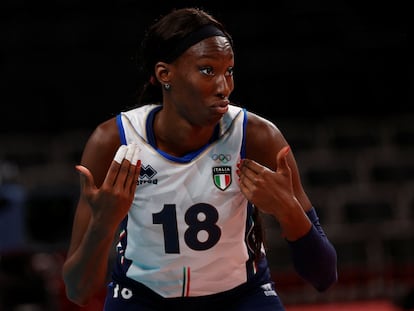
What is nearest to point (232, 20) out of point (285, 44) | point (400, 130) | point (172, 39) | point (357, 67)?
point (285, 44)

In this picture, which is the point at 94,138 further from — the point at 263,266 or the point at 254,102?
the point at 254,102

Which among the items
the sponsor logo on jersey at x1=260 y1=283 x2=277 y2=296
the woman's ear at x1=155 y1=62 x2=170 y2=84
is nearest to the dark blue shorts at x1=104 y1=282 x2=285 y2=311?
the sponsor logo on jersey at x1=260 y1=283 x2=277 y2=296

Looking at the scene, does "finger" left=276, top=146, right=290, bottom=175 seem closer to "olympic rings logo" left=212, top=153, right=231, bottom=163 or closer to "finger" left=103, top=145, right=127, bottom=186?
"olympic rings logo" left=212, top=153, right=231, bottom=163

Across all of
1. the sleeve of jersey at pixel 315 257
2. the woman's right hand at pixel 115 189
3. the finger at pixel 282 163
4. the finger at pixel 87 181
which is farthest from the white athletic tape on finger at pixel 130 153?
the sleeve of jersey at pixel 315 257

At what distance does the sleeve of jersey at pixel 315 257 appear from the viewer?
110 inches

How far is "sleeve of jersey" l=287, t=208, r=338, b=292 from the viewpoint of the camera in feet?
9.19

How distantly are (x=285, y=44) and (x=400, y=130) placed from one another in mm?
1596

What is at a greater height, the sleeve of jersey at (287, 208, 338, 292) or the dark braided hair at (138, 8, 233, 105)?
the dark braided hair at (138, 8, 233, 105)

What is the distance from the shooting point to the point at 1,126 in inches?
353

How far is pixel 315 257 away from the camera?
2.85 meters

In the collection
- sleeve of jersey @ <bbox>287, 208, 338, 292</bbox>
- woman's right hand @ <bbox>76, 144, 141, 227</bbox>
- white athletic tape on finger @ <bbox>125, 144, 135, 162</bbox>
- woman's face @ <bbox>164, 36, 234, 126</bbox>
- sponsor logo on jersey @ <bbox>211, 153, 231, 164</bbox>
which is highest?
woman's face @ <bbox>164, 36, 234, 126</bbox>

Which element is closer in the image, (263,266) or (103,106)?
(263,266)

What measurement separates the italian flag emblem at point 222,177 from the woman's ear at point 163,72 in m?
0.37

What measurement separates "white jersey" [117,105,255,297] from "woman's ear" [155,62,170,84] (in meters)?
0.23
